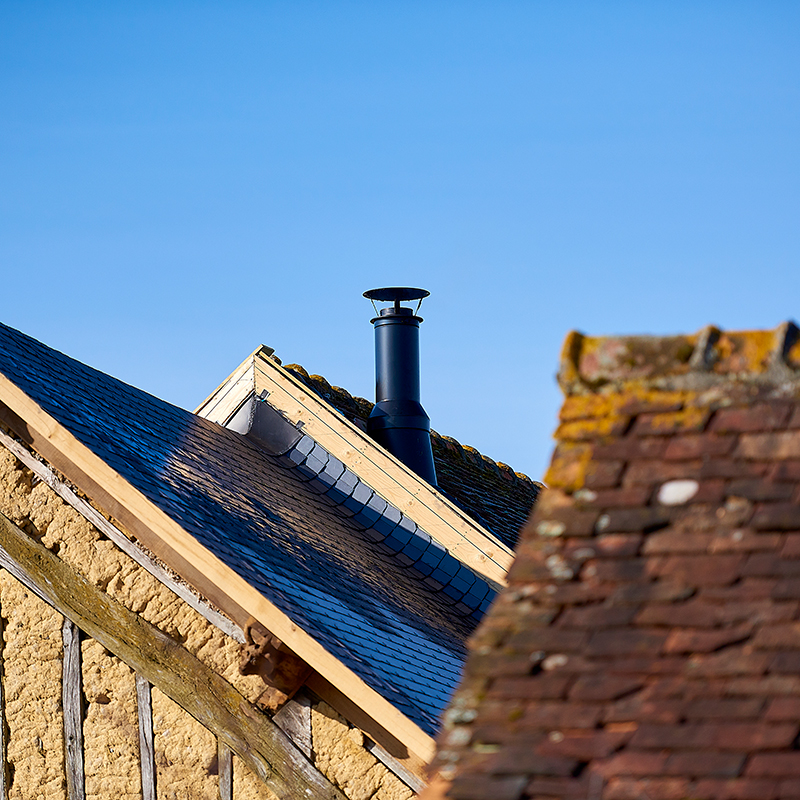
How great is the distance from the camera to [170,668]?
5672 millimetres

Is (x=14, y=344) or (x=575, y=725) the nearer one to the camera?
(x=575, y=725)

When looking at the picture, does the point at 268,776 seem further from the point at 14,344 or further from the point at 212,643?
the point at 14,344

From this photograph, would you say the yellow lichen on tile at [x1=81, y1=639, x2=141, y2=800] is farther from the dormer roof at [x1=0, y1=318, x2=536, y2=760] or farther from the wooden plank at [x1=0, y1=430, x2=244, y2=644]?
the dormer roof at [x1=0, y1=318, x2=536, y2=760]

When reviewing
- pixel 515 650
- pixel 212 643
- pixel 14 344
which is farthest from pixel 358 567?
pixel 515 650

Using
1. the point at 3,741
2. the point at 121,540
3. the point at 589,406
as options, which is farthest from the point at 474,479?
the point at 589,406

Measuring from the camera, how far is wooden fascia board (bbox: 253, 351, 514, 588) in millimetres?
9008

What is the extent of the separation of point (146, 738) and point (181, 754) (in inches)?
8.3

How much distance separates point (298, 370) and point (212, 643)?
5.09m

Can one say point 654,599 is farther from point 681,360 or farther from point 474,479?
point 474,479

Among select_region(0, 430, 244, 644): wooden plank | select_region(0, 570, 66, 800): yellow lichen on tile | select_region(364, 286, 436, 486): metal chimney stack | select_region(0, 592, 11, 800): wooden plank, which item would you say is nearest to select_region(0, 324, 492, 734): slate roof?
select_region(0, 430, 244, 644): wooden plank

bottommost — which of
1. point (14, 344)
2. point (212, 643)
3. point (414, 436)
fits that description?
point (212, 643)

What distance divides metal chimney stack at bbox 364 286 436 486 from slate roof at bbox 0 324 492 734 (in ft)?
2.51

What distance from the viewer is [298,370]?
1052cm

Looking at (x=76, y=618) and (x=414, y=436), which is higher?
(x=414, y=436)
